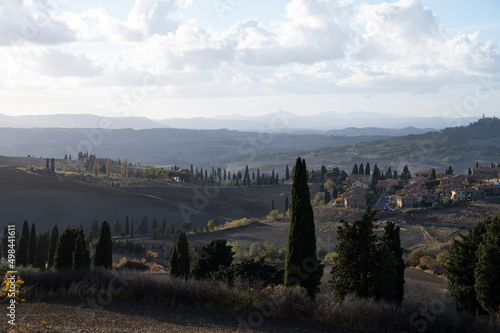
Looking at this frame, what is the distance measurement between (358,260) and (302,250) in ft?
7.83

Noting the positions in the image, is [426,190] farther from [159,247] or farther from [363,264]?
[363,264]

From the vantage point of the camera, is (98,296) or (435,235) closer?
(98,296)

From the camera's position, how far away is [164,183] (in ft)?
353

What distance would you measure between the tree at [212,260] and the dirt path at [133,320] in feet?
29.3

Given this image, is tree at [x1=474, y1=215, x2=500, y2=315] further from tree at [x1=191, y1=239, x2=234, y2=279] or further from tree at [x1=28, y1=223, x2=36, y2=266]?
tree at [x1=28, y1=223, x2=36, y2=266]

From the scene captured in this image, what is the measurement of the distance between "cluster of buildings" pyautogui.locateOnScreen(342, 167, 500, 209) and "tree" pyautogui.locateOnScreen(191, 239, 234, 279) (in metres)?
47.8

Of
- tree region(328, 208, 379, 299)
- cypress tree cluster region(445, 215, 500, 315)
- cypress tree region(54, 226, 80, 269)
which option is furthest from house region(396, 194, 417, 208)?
cypress tree region(54, 226, 80, 269)

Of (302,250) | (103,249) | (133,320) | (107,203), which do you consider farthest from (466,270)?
(107,203)

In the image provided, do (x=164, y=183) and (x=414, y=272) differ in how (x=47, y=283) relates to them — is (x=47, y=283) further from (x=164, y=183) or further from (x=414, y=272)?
(x=164, y=183)

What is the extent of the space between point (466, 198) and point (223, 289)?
202 feet

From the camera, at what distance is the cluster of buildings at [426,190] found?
69.3 metres

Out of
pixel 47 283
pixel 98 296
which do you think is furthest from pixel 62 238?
pixel 98 296

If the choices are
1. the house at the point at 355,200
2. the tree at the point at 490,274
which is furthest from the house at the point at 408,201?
the tree at the point at 490,274

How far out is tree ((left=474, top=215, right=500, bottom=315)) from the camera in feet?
59.2
